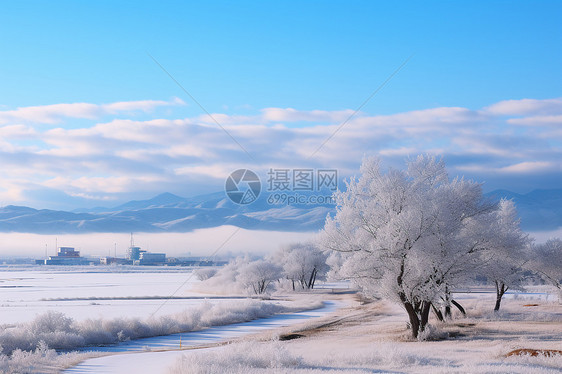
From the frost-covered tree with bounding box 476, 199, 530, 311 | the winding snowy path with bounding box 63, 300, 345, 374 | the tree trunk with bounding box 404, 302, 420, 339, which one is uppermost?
Result: the frost-covered tree with bounding box 476, 199, 530, 311

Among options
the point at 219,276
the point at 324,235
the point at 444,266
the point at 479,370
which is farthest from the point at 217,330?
the point at 219,276

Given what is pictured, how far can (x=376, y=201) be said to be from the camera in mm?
30031

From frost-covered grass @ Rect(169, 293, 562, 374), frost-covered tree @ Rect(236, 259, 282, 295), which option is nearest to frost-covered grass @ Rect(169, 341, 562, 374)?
frost-covered grass @ Rect(169, 293, 562, 374)

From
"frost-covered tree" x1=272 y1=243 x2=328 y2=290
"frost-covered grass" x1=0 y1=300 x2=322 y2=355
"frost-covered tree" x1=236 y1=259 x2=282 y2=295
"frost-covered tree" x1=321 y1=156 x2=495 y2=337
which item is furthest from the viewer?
"frost-covered tree" x1=272 y1=243 x2=328 y2=290

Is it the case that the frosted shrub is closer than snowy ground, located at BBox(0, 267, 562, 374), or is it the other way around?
the frosted shrub

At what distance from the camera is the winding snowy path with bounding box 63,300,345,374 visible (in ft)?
73.6

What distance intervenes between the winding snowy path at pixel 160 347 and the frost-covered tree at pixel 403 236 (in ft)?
34.4

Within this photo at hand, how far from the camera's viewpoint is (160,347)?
33156 millimetres

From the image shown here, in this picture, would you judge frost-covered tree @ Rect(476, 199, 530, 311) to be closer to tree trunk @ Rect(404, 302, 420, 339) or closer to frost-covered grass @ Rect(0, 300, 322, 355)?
tree trunk @ Rect(404, 302, 420, 339)

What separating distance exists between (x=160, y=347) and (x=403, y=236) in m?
15.9

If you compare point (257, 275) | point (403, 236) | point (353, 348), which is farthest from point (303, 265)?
point (403, 236)

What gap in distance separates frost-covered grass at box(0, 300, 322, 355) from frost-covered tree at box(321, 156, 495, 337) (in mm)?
16560

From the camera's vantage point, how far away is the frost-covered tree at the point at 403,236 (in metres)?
28.4

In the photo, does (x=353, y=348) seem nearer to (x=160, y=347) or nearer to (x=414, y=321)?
(x=414, y=321)
